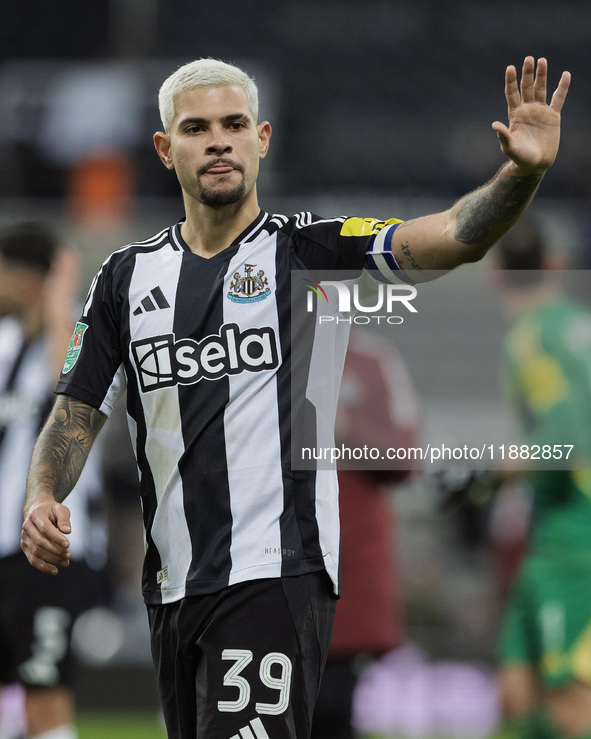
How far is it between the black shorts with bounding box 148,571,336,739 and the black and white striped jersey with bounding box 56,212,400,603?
5 centimetres

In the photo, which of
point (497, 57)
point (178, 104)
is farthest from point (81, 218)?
point (178, 104)

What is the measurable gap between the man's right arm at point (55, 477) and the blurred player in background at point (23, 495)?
80.2 inches

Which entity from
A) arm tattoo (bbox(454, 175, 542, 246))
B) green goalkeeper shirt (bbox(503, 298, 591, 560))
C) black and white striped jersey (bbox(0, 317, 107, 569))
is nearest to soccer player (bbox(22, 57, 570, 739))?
arm tattoo (bbox(454, 175, 542, 246))

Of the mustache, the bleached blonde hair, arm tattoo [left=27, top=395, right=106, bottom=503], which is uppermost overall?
the bleached blonde hair

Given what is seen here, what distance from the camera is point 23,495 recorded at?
5.32 meters

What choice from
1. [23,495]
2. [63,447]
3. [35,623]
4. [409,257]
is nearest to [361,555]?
[35,623]

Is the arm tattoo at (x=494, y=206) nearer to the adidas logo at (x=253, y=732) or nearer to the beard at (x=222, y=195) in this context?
the beard at (x=222, y=195)

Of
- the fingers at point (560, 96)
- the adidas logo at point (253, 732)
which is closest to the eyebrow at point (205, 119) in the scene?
the fingers at point (560, 96)

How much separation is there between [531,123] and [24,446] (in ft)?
10.4

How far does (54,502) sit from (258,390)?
0.62 m

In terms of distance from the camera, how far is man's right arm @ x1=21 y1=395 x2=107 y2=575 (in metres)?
2.84

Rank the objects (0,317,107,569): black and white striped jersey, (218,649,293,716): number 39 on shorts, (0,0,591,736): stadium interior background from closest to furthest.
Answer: (218,649,293,716): number 39 on shorts < (0,317,107,569): black and white striped jersey < (0,0,591,736): stadium interior background

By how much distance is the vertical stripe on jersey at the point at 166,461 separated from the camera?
3.10 m

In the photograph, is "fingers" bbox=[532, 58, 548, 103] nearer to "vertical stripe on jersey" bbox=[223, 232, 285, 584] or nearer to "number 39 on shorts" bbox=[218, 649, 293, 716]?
"vertical stripe on jersey" bbox=[223, 232, 285, 584]
